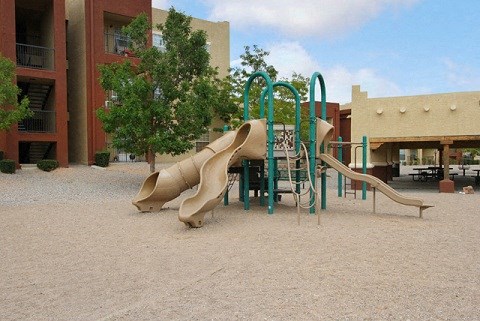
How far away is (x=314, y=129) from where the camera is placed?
1192 centimetres

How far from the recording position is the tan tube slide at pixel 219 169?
31.1 ft

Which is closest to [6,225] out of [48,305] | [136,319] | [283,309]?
[48,305]

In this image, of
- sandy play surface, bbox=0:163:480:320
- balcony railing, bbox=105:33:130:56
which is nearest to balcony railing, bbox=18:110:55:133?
balcony railing, bbox=105:33:130:56

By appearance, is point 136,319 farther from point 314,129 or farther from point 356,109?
point 356,109

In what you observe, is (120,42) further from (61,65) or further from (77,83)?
(61,65)

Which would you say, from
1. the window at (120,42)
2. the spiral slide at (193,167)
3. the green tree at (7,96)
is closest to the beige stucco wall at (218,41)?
the window at (120,42)

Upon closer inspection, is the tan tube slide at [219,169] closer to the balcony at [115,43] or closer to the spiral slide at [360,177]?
the spiral slide at [360,177]

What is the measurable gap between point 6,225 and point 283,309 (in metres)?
8.28

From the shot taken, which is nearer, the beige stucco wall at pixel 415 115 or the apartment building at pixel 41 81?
the beige stucco wall at pixel 415 115

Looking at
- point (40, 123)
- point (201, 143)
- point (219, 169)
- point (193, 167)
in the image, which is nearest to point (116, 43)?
point (40, 123)

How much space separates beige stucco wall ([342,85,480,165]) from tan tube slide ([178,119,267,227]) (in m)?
10.4

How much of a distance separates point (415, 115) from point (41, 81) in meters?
20.6

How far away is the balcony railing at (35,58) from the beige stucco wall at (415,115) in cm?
1787

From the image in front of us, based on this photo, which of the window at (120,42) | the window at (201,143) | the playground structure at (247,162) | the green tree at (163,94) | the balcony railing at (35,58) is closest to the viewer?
the playground structure at (247,162)
